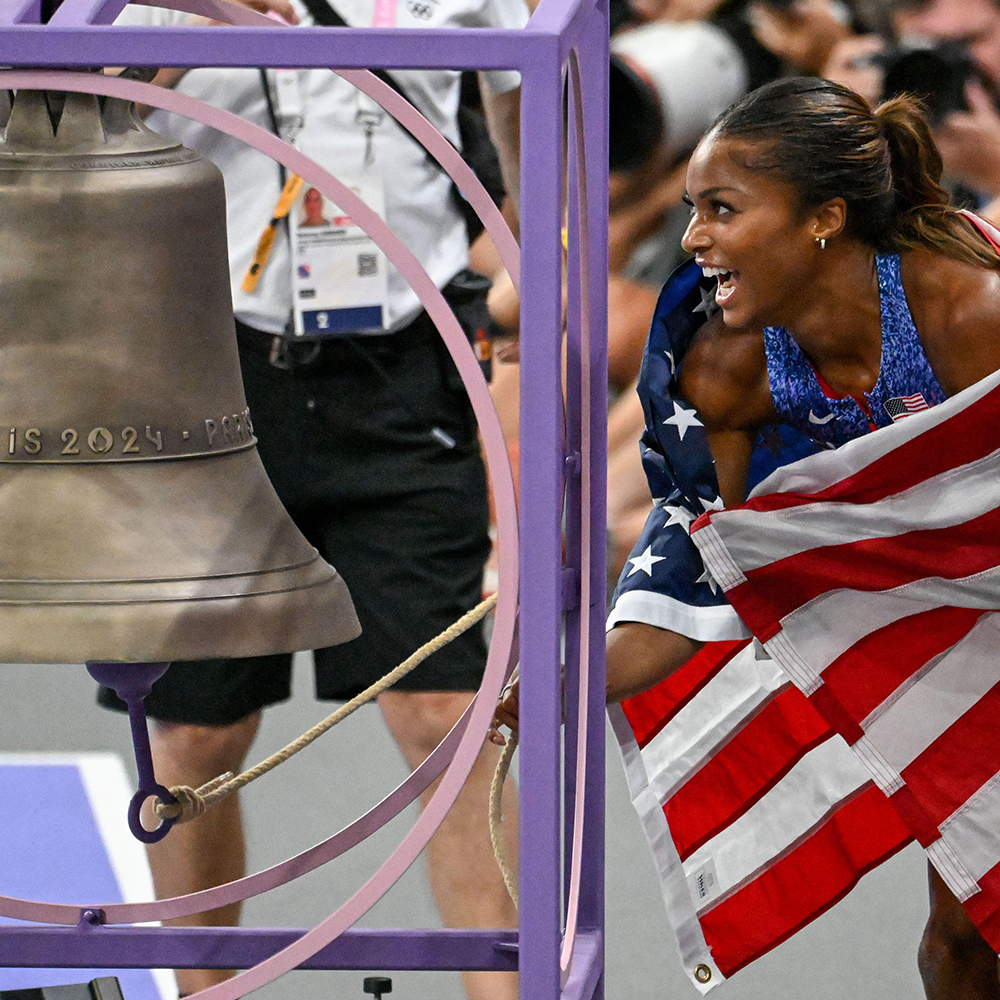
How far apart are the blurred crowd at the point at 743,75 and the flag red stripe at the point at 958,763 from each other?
169cm

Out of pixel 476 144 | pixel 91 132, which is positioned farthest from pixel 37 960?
pixel 476 144

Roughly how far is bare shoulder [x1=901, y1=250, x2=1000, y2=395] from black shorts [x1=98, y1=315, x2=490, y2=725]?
66cm

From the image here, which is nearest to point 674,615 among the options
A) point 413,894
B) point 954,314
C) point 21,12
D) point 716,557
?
point 716,557

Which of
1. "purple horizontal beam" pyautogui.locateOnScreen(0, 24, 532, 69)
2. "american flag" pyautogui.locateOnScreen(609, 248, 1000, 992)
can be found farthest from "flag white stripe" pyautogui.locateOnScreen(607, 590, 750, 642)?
"purple horizontal beam" pyautogui.locateOnScreen(0, 24, 532, 69)

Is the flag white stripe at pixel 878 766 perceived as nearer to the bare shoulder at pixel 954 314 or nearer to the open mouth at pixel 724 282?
the bare shoulder at pixel 954 314

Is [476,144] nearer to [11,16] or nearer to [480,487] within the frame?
[480,487]

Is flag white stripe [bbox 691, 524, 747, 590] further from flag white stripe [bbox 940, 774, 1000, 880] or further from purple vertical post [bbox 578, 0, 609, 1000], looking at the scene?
purple vertical post [bbox 578, 0, 609, 1000]

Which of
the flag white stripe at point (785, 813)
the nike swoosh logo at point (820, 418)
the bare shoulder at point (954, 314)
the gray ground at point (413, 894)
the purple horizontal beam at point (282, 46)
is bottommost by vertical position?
the gray ground at point (413, 894)

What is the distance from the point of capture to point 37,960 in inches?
57.4

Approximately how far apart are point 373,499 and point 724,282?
611mm

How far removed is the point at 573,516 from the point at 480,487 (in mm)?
944

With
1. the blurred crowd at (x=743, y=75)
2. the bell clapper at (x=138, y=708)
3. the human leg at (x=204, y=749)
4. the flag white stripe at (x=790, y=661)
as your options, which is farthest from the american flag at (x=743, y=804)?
the blurred crowd at (x=743, y=75)

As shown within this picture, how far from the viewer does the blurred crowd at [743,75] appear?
354 centimetres

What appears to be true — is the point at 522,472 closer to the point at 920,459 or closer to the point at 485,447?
the point at 485,447
